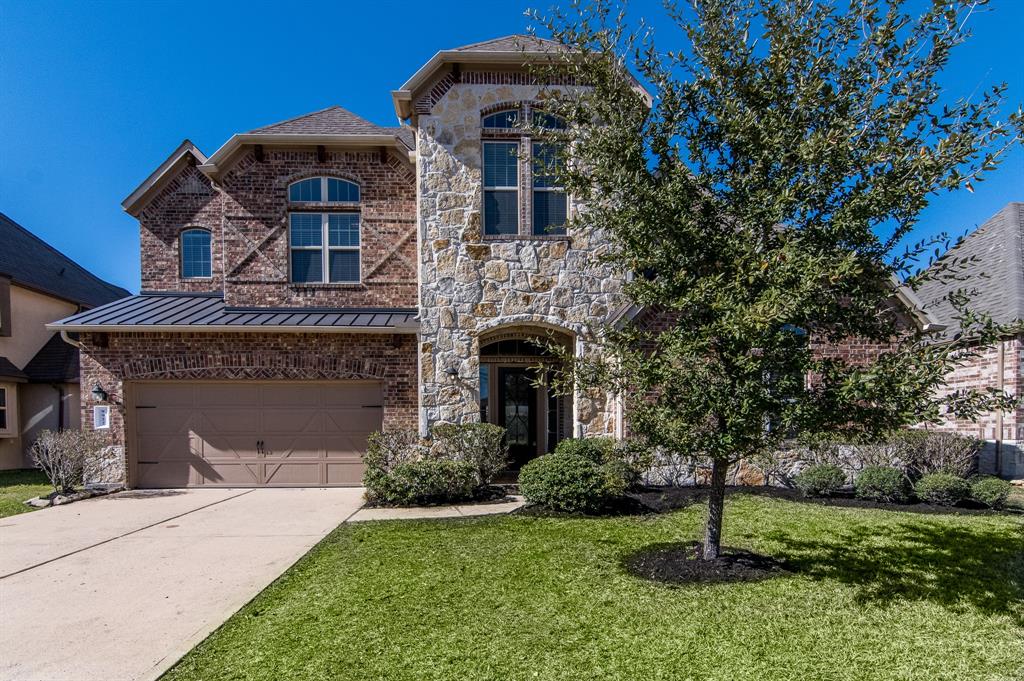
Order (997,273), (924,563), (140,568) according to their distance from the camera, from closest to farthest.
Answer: (924,563) < (140,568) < (997,273)

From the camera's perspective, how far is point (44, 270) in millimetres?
19109

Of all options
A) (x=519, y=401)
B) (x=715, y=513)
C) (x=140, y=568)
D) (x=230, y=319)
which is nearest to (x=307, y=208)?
(x=230, y=319)

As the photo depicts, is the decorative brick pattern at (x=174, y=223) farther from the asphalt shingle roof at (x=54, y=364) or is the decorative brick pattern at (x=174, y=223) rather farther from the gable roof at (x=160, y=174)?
the asphalt shingle roof at (x=54, y=364)

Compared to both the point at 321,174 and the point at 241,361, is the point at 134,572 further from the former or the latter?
the point at 321,174

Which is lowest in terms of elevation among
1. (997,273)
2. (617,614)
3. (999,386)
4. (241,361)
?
(617,614)

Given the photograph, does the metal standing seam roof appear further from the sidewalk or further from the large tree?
the large tree

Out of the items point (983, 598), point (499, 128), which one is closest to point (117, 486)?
point (499, 128)

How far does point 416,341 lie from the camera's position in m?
11.8

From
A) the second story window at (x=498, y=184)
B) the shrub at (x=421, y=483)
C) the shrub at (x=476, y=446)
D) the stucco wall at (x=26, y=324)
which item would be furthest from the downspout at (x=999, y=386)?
the stucco wall at (x=26, y=324)

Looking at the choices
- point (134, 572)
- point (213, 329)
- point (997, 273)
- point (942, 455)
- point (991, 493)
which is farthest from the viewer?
point (997, 273)

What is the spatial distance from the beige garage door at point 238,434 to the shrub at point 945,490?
995 cm

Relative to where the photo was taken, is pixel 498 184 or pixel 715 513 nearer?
pixel 715 513

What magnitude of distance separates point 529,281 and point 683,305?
19.6 feet

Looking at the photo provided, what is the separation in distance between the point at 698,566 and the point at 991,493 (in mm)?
6255
